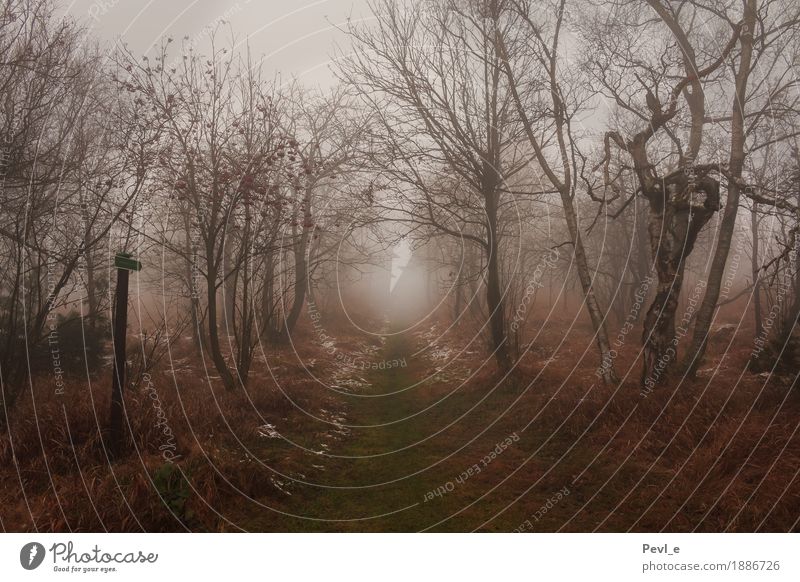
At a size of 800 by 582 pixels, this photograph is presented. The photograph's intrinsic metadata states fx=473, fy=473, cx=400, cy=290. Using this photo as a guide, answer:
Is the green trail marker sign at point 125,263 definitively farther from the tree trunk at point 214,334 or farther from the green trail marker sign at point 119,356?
the tree trunk at point 214,334

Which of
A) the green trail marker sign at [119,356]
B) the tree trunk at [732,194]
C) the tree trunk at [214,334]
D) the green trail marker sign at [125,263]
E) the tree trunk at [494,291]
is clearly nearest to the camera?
the green trail marker sign at [125,263]

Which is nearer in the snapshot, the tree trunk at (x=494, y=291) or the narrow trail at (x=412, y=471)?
the narrow trail at (x=412, y=471)

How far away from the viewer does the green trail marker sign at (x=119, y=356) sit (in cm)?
521

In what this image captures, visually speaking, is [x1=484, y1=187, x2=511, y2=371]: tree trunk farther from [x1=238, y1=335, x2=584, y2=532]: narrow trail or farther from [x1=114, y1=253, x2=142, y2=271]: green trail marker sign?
[x1=114, y1=253, x2=142, y2=271]: green trail marker sign

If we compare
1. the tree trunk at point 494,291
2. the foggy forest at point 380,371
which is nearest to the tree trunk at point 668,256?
the foggy forest at point 380,371

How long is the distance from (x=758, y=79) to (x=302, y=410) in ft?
34.1

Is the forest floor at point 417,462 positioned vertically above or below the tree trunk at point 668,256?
below

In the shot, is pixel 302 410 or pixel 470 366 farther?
pixel 470 366

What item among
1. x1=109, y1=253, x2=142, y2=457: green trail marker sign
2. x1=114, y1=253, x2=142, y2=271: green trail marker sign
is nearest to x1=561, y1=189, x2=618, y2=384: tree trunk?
x1=114, y1=253, x2=142, y2=271: green trail marker sign

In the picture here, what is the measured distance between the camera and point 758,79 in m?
8.95

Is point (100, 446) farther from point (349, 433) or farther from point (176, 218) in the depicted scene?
point (176, 218)

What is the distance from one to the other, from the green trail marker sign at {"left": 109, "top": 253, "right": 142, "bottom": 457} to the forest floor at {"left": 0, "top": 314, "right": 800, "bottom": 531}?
0.64ft

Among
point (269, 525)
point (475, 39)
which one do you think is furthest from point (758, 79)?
point (269, 525)

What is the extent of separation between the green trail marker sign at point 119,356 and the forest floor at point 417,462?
195mm
